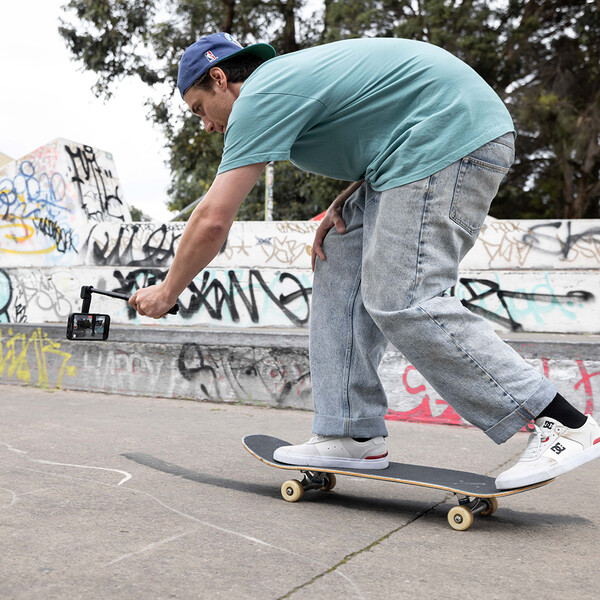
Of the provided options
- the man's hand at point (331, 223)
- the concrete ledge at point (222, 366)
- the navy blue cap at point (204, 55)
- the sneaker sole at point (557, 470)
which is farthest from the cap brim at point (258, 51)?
the concrete ledge at point (222, 366)

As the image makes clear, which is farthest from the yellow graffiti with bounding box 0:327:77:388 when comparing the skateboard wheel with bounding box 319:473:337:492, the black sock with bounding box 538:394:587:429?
the black sock with bounding box 538:394:587:429

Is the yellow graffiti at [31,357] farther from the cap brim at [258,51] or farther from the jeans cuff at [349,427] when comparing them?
the cap brim at [258,51]

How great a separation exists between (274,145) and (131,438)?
2.30 m

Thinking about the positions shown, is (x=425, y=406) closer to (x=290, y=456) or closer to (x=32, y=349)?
(x=290, y=456)

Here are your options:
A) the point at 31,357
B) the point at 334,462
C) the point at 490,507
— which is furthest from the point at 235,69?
the point at 31,357

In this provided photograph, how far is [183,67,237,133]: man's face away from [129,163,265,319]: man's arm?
34cm

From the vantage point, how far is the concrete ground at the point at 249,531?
1.85 m

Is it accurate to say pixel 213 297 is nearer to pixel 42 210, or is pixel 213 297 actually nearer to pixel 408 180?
pixel 42 210

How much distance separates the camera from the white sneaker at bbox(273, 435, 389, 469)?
2.71 meters

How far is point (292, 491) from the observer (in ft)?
9.03

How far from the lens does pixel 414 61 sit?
2.42 metres

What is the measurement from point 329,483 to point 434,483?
22.1 inches

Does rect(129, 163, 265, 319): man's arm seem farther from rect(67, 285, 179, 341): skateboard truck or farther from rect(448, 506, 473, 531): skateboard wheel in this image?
rect(448, 506, 473, 531): skateboard wheel

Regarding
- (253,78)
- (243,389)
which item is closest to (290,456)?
(253,78)
